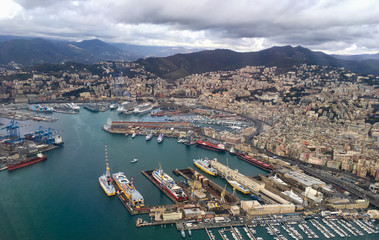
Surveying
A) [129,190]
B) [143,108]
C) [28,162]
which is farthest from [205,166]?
[143,108]

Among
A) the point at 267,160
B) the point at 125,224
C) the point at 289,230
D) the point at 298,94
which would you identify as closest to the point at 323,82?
the point at 298,94

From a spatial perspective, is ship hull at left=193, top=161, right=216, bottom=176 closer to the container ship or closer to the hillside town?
the container ship

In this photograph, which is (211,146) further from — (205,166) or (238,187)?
(238,187)

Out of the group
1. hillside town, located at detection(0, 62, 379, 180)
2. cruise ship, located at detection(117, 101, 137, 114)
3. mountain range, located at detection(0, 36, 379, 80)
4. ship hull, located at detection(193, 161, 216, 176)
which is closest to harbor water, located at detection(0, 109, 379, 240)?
ship hull, located at detection(193, 161, 216, 176)

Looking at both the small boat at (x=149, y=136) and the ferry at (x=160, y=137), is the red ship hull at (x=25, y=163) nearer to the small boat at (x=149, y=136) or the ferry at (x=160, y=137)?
the small boat at (x=149, y=136)

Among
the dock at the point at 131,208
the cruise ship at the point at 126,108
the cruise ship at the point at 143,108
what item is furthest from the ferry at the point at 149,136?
the cruise ship at the point at 126,108

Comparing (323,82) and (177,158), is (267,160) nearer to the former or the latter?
(177,158)
